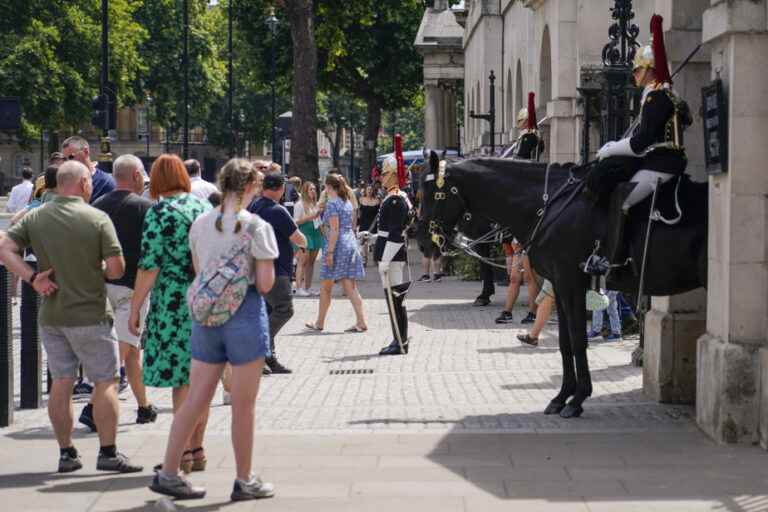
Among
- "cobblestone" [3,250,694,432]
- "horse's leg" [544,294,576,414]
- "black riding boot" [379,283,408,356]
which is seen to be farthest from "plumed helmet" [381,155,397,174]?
"horse's leg" [544,294,576,414]

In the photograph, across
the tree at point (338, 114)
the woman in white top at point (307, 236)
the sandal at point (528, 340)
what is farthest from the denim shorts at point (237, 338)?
the tree at point (338, 114)

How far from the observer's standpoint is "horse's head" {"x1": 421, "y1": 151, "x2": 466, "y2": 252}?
1177cm

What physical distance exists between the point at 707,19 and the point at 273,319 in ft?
19.1

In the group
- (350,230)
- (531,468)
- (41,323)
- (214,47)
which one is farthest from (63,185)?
(214,47)

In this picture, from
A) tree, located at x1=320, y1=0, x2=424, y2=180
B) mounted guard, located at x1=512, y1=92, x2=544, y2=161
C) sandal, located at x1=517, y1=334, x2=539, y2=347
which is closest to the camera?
mounted guard, located at x1=512, y1=92, x2=544, y2=161

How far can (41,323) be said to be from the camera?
8695mm

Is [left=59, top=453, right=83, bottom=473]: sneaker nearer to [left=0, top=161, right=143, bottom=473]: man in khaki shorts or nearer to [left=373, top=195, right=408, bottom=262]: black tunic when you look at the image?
[left=0, top=161, right=143, bottom=473]: man in khaki shorts

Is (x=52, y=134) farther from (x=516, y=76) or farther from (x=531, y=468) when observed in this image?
(x=531, y=468)

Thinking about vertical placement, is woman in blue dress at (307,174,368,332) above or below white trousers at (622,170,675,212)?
below

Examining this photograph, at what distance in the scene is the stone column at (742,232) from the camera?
364 inches

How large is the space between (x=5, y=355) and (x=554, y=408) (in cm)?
396

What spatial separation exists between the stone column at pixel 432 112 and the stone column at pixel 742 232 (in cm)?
4696

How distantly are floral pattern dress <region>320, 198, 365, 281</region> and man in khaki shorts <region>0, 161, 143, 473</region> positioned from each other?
886cm

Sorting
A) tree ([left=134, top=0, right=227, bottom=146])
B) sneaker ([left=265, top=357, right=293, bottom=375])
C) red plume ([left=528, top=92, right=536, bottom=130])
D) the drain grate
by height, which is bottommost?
the drain grate
